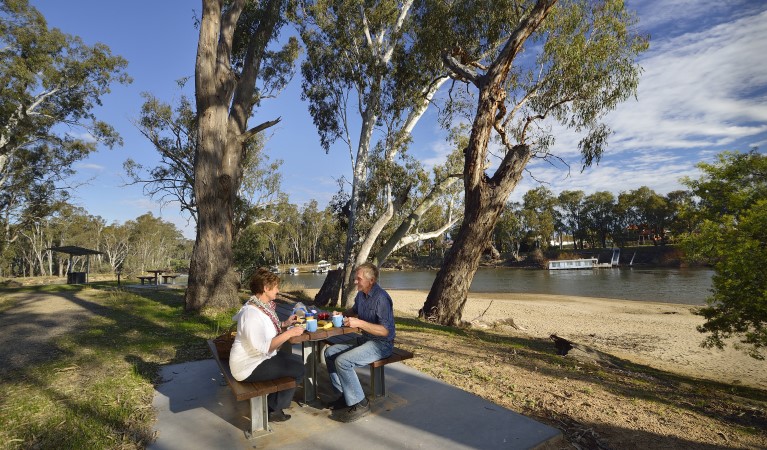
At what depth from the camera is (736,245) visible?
563cm

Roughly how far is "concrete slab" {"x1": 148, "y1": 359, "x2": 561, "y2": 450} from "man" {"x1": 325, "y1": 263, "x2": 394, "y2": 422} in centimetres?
11

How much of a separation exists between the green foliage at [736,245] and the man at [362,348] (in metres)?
5.09

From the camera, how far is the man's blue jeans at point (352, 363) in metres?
2.79

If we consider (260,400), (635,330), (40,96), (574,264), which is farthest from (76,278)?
(574,264)

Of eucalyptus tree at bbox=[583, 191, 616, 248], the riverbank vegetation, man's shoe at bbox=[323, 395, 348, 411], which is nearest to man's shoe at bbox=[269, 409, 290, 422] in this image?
man's shoe at bbox=[323, 395, 348, 411]

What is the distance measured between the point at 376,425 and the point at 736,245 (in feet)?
19.3

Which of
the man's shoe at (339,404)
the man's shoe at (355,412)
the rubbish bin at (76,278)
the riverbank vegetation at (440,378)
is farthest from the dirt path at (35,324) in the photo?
the rubbish bin at (76,278)

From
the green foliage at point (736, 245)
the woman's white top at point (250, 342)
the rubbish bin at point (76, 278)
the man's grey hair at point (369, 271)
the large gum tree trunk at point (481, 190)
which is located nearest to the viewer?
the woman's white top at point (250, 342)

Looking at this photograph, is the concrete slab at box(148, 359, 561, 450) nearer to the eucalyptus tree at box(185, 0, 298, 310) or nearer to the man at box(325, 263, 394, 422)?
the man at box(325, 263, 394, 422)

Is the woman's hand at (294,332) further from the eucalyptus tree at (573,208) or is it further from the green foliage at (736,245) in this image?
the eucalyptus tree at (573,208)

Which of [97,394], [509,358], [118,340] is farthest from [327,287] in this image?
[97,394]

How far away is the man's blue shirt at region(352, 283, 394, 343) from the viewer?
296 centimetres

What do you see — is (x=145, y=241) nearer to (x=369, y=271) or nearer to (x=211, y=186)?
(x=211, y=186)

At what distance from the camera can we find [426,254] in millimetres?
59375
